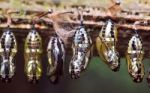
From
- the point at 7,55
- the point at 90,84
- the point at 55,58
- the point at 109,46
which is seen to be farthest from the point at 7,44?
the point at 90,84

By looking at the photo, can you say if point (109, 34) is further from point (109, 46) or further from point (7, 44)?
point (7, 44)

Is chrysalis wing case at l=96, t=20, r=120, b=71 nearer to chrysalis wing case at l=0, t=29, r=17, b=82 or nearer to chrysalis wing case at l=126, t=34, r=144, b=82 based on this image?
chrysalis wing case at l=126, t=34, r=144, b=82

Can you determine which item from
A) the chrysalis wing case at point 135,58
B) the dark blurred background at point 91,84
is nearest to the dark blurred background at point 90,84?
the dark blurred background at point 91,84

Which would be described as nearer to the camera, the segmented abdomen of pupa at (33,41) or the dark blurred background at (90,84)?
the segmented abdomen of pupa at (33,41)

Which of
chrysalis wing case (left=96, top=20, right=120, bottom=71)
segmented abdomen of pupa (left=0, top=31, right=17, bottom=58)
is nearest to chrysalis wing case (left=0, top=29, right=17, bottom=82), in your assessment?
segmented abdomen of pupa (left=0, top=31, right=17, bottom=58)

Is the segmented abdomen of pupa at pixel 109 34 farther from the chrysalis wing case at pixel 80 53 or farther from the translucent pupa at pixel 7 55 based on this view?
the translucent pupa at pixel 7 55

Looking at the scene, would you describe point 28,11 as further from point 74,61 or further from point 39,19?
point 74,61

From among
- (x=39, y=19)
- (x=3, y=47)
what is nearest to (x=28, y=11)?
(x=39, y=19)
